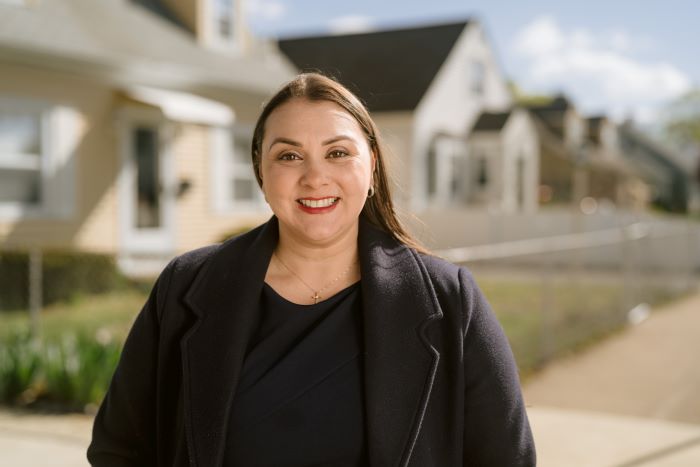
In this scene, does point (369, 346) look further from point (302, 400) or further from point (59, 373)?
point (59, 373)

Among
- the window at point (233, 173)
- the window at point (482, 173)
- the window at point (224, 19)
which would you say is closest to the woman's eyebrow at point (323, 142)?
the window at point (233, 173)

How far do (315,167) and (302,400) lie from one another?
60 centimetres

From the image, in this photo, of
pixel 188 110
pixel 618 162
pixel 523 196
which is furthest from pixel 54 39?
pixel 618 162

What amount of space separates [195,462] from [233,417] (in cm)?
14

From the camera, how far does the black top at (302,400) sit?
1953mm

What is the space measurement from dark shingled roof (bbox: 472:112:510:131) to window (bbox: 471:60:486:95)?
963 mm

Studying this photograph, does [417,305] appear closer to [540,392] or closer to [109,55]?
[540,392]

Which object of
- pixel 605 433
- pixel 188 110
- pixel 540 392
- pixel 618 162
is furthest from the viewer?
pixel 618 162

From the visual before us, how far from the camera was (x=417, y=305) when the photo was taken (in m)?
2.04

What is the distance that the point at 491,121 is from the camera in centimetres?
2659

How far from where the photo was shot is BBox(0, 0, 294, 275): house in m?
11.2

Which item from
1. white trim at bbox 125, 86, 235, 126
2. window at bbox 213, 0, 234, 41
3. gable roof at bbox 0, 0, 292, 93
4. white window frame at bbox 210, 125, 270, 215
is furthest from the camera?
window at bbox 213, 0, 234, 41

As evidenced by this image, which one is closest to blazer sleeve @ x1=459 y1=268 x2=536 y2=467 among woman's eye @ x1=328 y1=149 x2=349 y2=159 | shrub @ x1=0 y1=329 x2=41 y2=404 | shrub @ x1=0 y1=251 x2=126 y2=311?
woman's eye @ x1=328 y1=149 x2=349 y2=159

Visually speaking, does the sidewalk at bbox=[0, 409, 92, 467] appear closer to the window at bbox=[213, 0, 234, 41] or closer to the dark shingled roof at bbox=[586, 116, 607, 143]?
the window at bbox=[213, 0, 234, 41]
